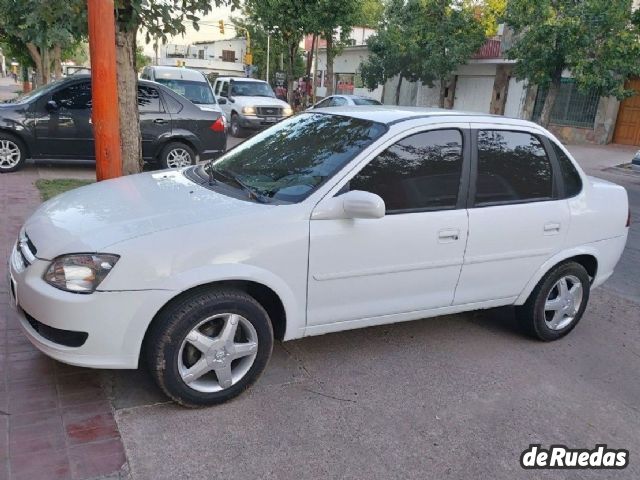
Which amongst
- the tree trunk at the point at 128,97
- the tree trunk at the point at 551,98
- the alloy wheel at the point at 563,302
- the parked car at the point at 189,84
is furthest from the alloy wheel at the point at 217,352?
the tree trunk at the point at 551,98

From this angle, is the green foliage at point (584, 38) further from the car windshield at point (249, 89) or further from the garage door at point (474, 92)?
the garage door at point (474, 92)

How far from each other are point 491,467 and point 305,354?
4.90 ft

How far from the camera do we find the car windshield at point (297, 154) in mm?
3521

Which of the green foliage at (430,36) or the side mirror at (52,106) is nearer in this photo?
the side mirror at (52,106)

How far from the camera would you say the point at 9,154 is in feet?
30.9

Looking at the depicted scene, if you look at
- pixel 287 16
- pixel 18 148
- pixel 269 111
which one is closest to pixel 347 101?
pixel 269 111

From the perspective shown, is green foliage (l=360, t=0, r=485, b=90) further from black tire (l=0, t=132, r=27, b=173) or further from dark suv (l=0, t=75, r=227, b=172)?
black tire (l=0, t=132, r=27, b=173)

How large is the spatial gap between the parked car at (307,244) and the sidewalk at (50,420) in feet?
1.16

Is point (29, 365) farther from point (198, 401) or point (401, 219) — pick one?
point (401, 219)

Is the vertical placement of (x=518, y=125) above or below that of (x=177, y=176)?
above

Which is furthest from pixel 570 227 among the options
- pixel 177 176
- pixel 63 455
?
pixel 63 455

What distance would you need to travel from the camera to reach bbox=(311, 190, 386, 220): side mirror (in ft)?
10.6

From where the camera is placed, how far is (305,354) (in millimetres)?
4051

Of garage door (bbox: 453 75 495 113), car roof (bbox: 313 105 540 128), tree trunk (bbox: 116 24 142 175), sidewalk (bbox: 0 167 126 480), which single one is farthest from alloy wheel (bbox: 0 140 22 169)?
garage door (bbox: 453 75 495 113)
